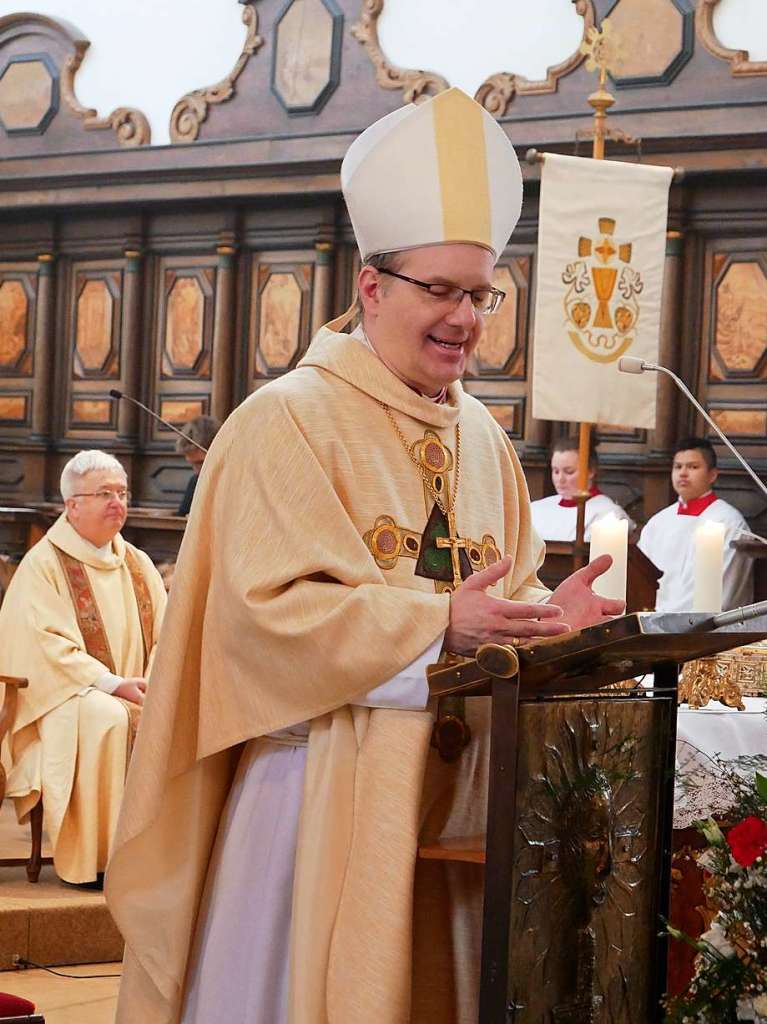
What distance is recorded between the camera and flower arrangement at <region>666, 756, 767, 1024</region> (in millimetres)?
2307

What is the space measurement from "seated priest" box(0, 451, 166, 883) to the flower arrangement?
371 centimetres

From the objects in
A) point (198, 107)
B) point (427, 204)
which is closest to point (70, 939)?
point (427, 204)

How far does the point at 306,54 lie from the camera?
10.9 meters

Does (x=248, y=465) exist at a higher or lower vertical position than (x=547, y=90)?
lower

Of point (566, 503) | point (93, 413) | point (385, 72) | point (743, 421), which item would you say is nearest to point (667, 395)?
point (743, 421)

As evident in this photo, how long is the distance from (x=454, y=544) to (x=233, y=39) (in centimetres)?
915

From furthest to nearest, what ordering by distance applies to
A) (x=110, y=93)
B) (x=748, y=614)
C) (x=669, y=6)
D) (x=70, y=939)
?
(x=110, y=93)
(x=669, y=6)
(x=70, y=939)
(x=748, y=614)

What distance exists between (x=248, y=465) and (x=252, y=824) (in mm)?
621

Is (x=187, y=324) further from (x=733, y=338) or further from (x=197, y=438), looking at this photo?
(x=733, y=338)

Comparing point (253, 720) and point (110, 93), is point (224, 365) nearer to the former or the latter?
point (110, 93)

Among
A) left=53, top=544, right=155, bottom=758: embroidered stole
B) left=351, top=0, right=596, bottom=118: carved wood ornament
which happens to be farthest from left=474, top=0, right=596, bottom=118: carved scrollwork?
left=53, top=544, right=155, bottom=758: embroidered stole

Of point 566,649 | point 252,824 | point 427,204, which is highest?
point 427,204

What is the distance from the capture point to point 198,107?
11.2 metres

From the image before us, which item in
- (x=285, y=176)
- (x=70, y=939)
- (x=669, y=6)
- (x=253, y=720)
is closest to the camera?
(x=253, y=720)
